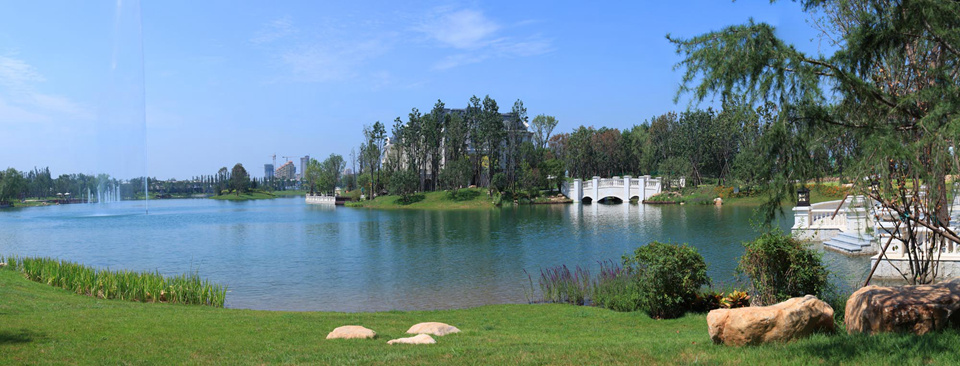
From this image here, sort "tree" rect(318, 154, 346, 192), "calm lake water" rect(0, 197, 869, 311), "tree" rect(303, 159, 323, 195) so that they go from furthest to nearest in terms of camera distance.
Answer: "tree" rect(303, 159, 323, 195), "tree" rect(318, 154, 346, 192), "calm lake water" rect(0, 197, 869, 311)

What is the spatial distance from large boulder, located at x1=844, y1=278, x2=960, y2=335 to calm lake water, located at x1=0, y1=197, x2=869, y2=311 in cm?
755

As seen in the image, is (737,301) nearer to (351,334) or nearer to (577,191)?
(351,334)

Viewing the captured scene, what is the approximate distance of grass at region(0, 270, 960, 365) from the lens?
20.2 ft

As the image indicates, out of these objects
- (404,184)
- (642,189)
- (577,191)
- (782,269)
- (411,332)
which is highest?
(404,184)

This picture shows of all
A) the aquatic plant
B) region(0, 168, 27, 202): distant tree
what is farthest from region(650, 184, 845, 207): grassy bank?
region(0, 168, 27, 202): distant tree

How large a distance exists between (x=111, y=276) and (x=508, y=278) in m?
10.5

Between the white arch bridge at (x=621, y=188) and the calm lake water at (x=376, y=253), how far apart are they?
28849 mm

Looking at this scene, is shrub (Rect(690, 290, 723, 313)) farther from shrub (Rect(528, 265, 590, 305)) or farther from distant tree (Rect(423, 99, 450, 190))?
distant tree (Rect(423, 99, 450, 190))

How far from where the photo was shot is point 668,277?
10.6 meters

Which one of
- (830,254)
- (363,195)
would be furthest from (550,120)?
(830,254)

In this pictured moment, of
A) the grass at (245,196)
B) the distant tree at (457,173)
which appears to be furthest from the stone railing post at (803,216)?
the grass at (245,196)

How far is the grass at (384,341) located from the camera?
614 cm

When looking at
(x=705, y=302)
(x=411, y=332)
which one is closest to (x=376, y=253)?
(x=411, y=332)

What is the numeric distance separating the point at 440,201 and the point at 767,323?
64.1 meters
